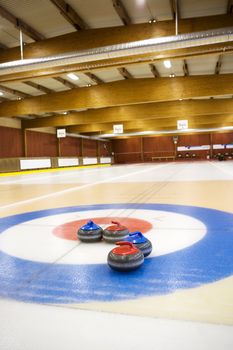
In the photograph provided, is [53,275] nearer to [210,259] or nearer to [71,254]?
[71,254]

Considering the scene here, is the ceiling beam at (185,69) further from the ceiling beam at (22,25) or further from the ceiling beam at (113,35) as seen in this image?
the ceiling beam at (22,25)

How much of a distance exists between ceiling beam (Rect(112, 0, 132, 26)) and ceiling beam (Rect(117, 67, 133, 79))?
342 centimetres

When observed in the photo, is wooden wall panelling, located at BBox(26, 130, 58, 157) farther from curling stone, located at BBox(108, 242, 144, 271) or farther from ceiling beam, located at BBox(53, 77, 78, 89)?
curling stone, located at BBox(108, 242, 144, 271)

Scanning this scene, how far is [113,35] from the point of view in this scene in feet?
22.7

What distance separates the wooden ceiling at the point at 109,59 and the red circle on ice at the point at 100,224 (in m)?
4.94

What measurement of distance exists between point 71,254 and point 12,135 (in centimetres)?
1740

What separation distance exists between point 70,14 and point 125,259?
6.38 metres

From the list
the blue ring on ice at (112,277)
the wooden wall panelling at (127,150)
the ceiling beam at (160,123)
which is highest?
the ceiling beam at (160,123)

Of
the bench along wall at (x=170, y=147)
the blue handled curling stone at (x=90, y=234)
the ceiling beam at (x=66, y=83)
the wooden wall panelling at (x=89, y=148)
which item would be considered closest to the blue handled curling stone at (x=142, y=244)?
the blue handled curling stone at (x=90, y=234)

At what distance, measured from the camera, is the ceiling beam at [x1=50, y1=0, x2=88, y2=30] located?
19.3ft

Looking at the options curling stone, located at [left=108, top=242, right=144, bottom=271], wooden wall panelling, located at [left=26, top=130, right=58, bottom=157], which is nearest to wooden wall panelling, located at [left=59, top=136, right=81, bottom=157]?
wooden wall panelling, located at [left=26, top=130, right=58, bottom=157]

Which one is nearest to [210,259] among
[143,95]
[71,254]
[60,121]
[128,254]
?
[128,254]

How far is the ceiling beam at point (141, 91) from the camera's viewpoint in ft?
35.5

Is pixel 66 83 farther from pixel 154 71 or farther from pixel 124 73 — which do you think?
pixel 154 71
